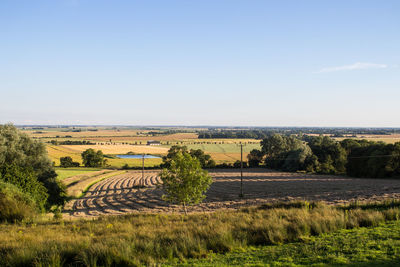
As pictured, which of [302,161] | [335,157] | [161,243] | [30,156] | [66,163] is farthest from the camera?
[66,163]

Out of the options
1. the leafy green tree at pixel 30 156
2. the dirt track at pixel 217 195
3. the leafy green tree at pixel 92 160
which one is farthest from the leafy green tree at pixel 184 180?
the leafy green tree at pixel 92 160

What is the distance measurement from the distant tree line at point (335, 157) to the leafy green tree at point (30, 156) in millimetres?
61521

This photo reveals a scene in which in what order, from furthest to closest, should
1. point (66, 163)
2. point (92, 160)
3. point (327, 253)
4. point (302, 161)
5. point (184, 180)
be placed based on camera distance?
1. point (92, 160)
2. point (66, 163)
3. point (302, 161)
4. point (184, 180)
5. point (327, 253)

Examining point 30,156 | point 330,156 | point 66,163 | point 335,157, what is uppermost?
point 30,156

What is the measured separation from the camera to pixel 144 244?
33.7 ft

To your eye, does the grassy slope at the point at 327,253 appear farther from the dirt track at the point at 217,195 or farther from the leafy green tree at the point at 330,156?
the leafy green tree at the point at 330,156

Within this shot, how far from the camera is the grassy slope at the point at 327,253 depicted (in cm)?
853

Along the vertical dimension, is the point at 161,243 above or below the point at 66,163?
above

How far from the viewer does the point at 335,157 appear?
85.7 meters

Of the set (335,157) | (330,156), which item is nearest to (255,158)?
(330,156)

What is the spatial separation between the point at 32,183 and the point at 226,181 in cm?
4531

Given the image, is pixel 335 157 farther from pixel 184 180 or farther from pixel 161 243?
pixel 161 243

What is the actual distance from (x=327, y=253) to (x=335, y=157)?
276 ft

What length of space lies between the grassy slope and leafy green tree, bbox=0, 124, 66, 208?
32765 millimetres
